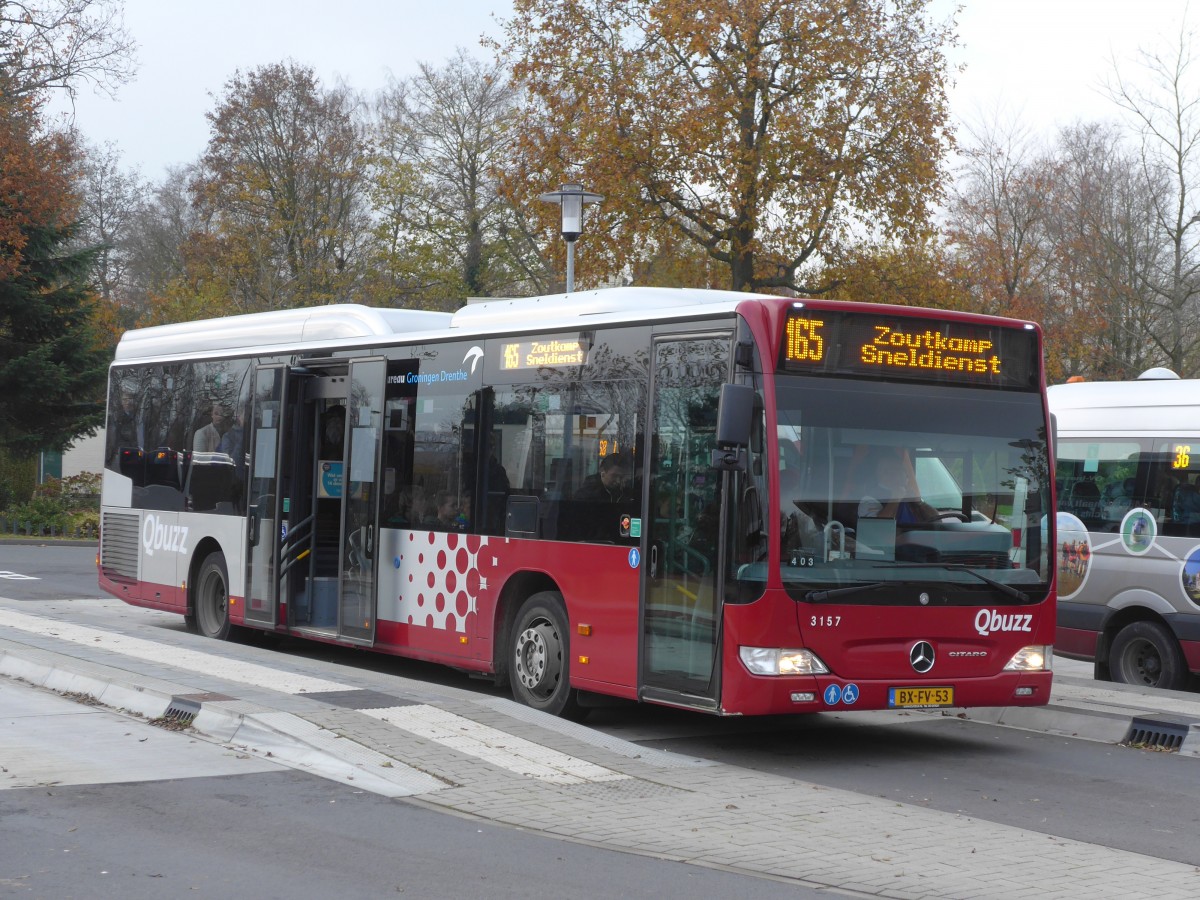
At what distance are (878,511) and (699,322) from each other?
1.76 metres

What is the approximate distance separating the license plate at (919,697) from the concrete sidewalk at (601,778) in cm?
109

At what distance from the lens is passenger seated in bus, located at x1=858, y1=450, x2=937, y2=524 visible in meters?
9.90

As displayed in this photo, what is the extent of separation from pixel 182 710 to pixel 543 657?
8.85 feet

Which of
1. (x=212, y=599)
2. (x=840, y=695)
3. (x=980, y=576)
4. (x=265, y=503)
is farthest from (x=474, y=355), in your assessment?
(x=212, y=599)

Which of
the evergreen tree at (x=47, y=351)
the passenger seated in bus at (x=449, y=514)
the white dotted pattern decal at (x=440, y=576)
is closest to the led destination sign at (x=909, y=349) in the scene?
the white dotted pattern decal at (x=440, y=576)

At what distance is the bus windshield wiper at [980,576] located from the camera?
1005 cm

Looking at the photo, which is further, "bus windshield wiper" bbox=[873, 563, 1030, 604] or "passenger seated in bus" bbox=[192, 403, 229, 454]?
"passenger seated in bus" bbox=[192, 403, 229, 454]

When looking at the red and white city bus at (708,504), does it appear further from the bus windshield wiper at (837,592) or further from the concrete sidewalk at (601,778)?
the concrete sidewalk at (601,778)

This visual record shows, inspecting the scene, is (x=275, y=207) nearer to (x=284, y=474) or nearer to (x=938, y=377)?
(x=284, y=474)

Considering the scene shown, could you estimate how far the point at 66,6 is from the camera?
38781mm

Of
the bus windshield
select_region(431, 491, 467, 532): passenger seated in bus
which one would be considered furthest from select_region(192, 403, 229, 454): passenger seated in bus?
the bus windshield

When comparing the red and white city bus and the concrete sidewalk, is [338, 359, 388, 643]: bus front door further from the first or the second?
the concrete sidewalk

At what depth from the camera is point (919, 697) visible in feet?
33.2

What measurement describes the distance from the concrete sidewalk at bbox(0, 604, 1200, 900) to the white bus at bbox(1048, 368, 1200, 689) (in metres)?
1.06
